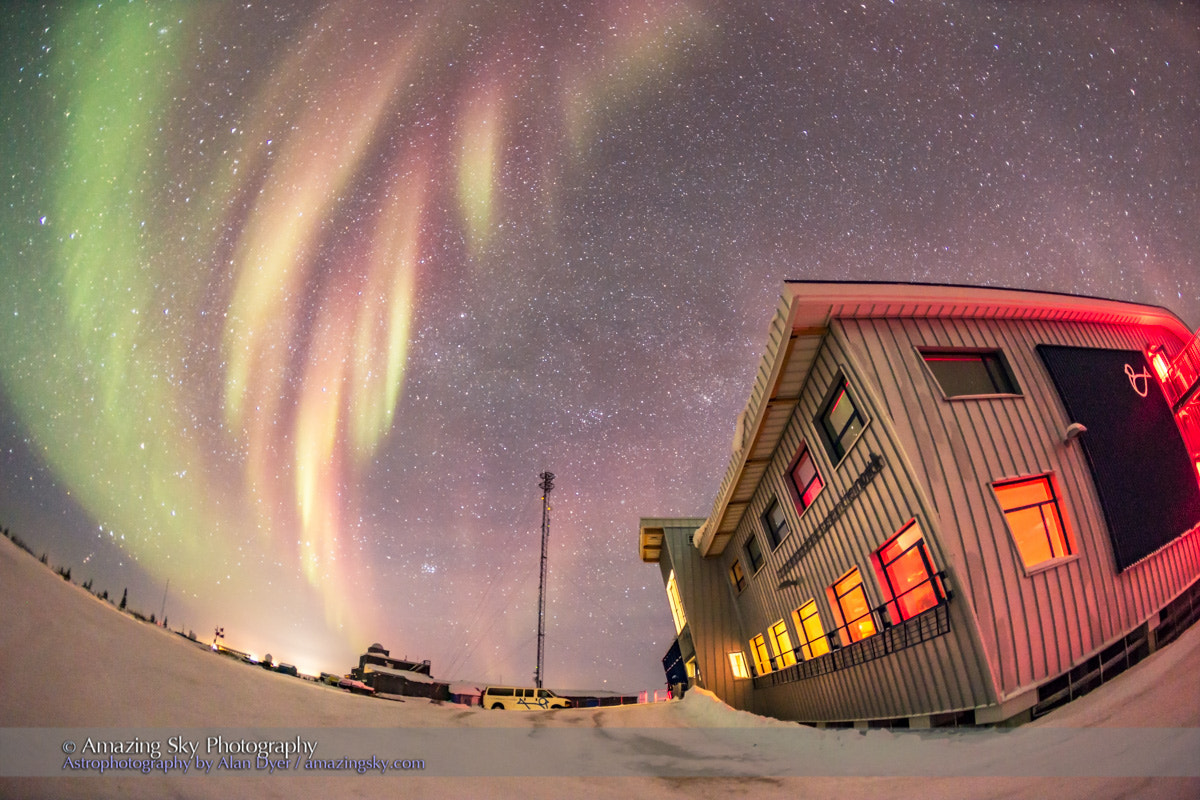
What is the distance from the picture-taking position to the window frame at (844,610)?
8805 millimetres

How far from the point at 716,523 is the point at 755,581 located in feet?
7.38

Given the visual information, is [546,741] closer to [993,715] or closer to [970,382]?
[993,715]

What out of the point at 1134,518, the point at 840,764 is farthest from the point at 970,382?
the point at 840,764

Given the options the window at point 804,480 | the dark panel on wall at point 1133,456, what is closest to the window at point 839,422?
the window at point 804,480

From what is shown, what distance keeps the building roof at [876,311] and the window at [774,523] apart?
4229mm

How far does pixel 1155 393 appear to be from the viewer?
5.48 meters

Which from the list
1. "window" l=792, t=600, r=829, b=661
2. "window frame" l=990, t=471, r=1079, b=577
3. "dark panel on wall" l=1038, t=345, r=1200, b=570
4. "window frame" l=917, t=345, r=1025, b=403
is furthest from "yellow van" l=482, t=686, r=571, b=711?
"dark panel on wall" l=1038, t=345, r=1200, b=570

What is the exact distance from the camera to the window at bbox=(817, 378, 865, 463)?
8.57 metres

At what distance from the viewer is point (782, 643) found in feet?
45.2

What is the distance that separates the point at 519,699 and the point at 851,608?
636 inches

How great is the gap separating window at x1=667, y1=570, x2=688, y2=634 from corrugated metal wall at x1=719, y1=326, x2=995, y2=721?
6450 mm

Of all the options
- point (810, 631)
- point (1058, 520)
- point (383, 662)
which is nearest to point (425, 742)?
point (1058, 520)

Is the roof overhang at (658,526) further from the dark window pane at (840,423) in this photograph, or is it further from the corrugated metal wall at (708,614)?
the dark window pane at (840,423)

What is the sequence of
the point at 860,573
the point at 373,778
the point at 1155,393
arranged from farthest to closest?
the point at 860,573, the point at 1155,393, the point at 373,778
